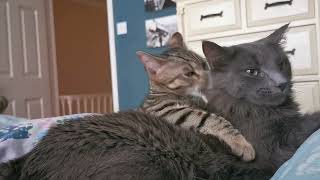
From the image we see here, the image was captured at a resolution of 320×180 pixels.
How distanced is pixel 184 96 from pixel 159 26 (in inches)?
79.9

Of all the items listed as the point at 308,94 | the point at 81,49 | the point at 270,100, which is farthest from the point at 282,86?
the point at 81,49

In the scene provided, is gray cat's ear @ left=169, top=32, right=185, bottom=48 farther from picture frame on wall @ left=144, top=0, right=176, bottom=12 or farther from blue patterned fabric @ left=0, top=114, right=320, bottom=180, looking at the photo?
picture frame on wall @ left=144, top=0, right=176, bottom=12

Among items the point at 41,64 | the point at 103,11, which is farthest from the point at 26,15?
the point at 103,11

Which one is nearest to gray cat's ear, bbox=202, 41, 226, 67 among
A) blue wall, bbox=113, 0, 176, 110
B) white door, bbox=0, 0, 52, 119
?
blue wall, bbox=113, 0, 176, 110

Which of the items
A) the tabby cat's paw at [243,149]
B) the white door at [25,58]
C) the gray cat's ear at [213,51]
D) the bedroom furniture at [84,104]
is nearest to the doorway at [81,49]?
the bedroom furniture at [84,104]

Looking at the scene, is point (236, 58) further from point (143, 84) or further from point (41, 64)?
point (41, 64)

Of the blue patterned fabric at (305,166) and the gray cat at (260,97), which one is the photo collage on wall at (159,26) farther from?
the blue patterned fabric at (305,166)

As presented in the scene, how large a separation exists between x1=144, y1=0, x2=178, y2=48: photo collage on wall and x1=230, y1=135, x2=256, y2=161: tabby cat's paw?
7.40 ft

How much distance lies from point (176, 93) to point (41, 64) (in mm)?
2942

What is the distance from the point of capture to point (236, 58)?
102 centimetres

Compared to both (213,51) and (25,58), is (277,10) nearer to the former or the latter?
(213,51)

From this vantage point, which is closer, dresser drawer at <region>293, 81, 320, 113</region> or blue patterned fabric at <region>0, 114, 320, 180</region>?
blue patterned fabric at <region>0, 114, 320, 180</region>

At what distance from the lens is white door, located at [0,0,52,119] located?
3594 millimetres

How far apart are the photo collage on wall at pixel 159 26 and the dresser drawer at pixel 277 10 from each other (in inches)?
45.9
